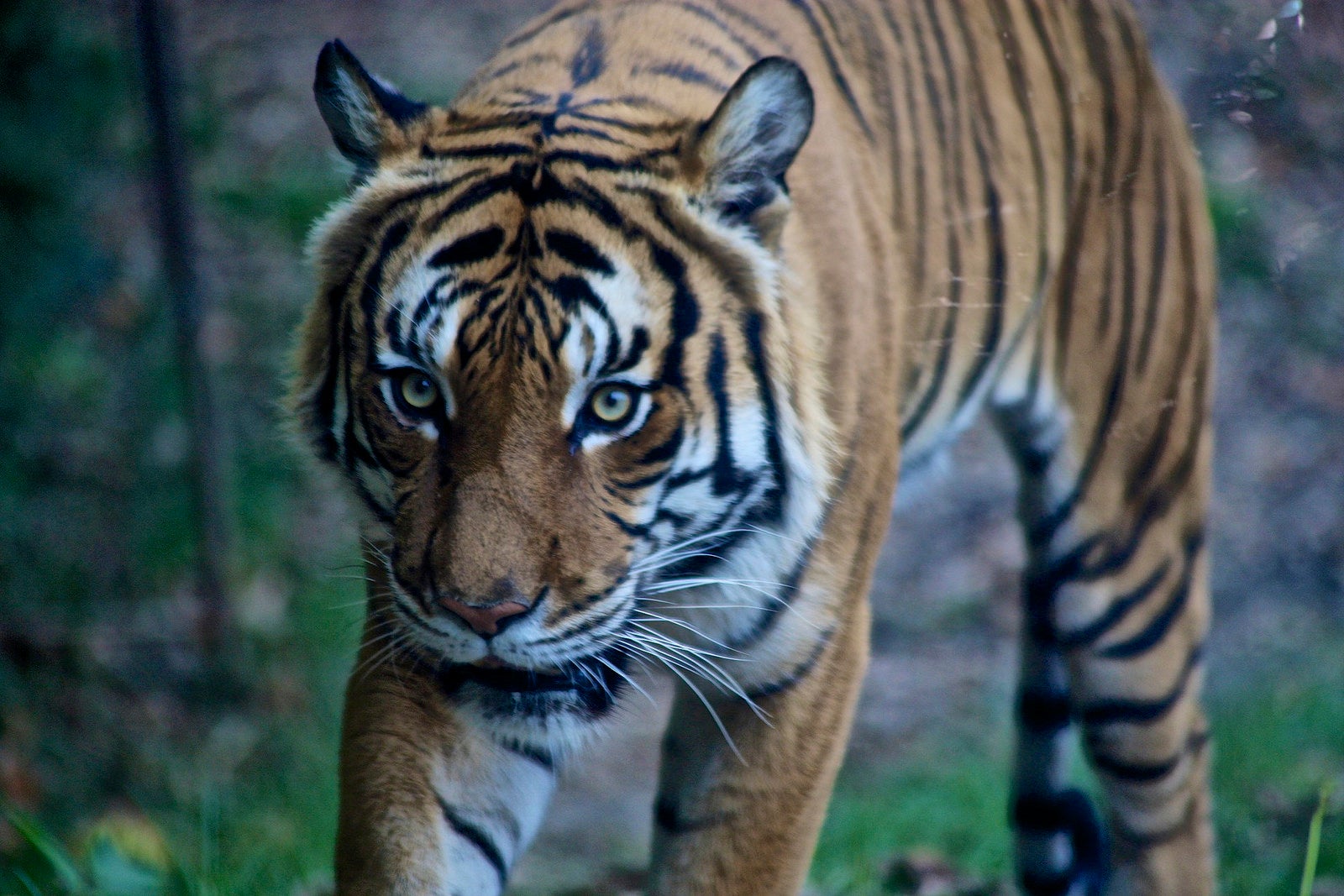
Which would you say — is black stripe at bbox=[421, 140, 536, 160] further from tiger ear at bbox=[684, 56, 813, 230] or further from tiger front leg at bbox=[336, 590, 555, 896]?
tiger front leg at bbox=[336, 590, 555, 896]

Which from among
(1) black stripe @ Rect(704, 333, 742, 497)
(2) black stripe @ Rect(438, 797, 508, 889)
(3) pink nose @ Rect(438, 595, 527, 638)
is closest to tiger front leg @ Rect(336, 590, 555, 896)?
(2) black stripe @ Rect(438, 797, 508, 889)

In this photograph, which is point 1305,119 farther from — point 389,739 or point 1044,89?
point 389,739

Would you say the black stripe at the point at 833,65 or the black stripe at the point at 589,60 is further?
the black stripe at the point at 833,65

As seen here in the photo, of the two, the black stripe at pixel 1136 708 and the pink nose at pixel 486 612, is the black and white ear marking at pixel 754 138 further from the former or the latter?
the black stripe at pixel 1136 708

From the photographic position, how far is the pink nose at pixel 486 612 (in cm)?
140

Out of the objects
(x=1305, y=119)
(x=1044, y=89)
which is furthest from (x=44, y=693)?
(x=1305, y=119)

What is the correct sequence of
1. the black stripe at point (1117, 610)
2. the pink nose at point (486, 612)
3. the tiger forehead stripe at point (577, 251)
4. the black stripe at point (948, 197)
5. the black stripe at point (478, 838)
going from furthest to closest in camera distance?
the black stripe at point (1117, 610)
the black stripe at point (948, 197)
the black stripe at point (478, 838)
the tiger forehead stripe at point (577, 251)
the pink nose at point (486, 612)

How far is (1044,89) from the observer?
2.24 m

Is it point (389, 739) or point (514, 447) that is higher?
point (514, 447)

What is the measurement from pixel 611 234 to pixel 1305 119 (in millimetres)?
1203

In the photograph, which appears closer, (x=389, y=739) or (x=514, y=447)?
(x=514, y=447)

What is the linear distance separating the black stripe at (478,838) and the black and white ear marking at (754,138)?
0.81 metres

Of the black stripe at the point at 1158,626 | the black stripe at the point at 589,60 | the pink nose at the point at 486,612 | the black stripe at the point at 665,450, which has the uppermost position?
the black stripe at the point at 589,60

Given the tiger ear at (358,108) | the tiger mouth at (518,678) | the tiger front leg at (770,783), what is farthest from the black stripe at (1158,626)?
the tiger ear at (358,108)
